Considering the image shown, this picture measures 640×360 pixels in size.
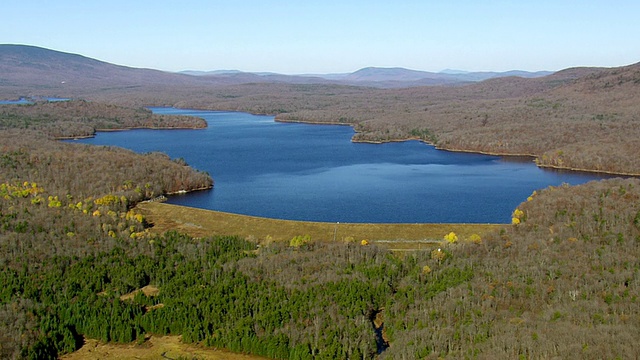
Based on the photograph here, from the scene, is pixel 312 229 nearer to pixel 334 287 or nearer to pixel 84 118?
pixel 334 287

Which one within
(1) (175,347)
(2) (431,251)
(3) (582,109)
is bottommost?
(1) (175,347)

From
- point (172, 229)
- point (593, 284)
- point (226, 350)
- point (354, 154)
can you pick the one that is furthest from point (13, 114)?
point (593, 284)

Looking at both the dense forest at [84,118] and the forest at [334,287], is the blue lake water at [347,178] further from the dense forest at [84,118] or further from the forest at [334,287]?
the forest at [334,287]

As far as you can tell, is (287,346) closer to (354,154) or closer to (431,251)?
(431,251)

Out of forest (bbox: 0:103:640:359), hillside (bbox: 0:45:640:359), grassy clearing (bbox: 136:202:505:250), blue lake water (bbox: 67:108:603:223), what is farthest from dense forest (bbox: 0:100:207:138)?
forest (bbox: 0:103:640:359)

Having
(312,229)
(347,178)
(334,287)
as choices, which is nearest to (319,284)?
(334,287)
